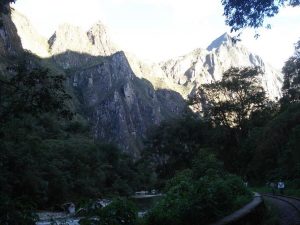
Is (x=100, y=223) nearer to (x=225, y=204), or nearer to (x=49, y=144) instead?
(x=225, y=204)

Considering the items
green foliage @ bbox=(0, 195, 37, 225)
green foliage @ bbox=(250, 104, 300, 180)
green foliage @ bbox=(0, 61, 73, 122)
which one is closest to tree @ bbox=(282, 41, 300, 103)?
green foliage @ bbox=(250, 104, 300, 180)

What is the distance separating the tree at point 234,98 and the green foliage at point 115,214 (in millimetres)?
50495

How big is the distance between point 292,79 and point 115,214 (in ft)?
171

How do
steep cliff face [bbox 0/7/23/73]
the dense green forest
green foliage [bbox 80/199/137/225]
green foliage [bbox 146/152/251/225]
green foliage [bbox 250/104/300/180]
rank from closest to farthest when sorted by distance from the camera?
1. green foliage [bbox 80/199/137/225]
2. green foliage [bbox 146/152/251/225]
3. the dense green forest
4. green foliage [bbox 250/104/300/180]
5. steep cliff face [bbox 0/7/23/73]

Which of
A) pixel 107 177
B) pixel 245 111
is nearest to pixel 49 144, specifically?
pixel 107 177

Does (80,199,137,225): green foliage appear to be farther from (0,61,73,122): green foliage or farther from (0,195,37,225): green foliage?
(0,61,73,122): green foliage

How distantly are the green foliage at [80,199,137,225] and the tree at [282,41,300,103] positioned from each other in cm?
4763

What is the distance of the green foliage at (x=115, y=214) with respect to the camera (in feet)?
24.2

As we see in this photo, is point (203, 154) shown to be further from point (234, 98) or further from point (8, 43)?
point (8, 43)

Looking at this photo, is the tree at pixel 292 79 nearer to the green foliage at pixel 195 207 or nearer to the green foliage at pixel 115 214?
the green foliage at pixel 195 207

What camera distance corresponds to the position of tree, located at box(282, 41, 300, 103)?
53.1 meters

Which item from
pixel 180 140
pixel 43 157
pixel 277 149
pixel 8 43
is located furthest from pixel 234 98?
pixel 8 43

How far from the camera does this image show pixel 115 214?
25.9 ft

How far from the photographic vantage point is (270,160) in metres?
43.4
